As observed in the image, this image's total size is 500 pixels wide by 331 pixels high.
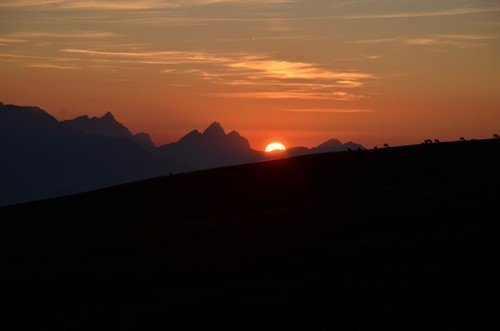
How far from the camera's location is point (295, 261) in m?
50.2

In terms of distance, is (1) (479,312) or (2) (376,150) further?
(2) (376,150)

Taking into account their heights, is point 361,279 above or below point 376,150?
below

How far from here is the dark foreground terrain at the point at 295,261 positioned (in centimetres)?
4000

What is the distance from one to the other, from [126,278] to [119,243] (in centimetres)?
1723

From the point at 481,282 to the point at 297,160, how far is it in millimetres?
70650

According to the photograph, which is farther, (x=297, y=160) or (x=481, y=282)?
(x=297, y=160)

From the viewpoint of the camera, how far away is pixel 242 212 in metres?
84.5

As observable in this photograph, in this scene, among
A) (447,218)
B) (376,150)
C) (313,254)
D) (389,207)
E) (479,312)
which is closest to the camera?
(479,312)

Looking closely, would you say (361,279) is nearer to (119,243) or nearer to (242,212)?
(119,243)

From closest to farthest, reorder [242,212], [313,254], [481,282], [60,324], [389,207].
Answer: [481,282]
[60,324]
[313,254]
[389,207]
[242,212]

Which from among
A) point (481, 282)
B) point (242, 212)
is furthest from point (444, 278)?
point (242, 212)

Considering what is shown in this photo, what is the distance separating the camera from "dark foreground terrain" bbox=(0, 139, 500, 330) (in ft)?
131

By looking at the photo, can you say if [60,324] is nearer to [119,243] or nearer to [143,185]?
[119,243]

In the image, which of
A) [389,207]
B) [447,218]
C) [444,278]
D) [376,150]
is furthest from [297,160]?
[444,278]
